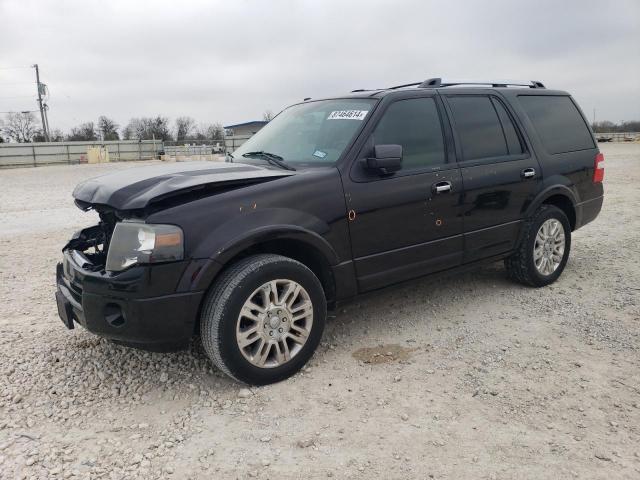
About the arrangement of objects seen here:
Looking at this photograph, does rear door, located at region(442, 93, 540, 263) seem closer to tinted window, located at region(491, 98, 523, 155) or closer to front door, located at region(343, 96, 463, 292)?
tinted window, located at region(491, 98, 523, 155)

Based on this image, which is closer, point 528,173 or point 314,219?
point 314,219

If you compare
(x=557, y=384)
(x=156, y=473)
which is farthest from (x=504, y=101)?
(x=156, y=473)

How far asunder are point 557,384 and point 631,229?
5494 millimetres

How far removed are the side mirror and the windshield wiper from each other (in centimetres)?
58

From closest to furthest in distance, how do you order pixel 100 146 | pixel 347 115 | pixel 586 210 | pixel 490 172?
pixel 347 115 → pixel 490 172 → pixel 586 210 → pixel 100 146

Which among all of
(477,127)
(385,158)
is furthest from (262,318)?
(477,127)

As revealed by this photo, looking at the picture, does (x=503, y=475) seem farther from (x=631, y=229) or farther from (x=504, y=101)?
(x=631, y=229)

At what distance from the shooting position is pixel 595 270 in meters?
5.66

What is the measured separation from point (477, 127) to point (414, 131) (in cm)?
76

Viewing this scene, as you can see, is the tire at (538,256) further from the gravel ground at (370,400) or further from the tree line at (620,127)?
the tree line at (620,127)

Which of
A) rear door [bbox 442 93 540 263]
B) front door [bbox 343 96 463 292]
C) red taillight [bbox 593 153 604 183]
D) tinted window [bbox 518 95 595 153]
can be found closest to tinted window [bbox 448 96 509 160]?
rear door [bbox 442 93 540 263]

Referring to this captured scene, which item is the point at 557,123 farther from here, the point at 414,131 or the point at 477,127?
the point at 414,131

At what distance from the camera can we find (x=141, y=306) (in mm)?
2965

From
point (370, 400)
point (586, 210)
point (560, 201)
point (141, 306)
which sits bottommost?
point (370, 400)
